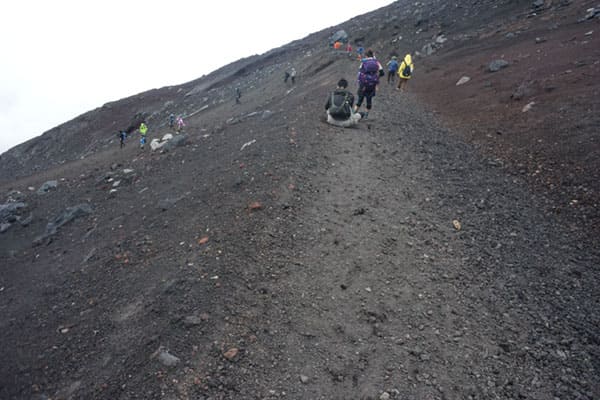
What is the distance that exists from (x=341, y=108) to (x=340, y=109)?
0.05 meters

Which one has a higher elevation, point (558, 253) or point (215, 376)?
point (215, 376)

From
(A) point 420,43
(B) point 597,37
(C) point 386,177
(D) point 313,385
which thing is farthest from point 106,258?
(A) point 420,43

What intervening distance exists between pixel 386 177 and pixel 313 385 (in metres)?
5.50

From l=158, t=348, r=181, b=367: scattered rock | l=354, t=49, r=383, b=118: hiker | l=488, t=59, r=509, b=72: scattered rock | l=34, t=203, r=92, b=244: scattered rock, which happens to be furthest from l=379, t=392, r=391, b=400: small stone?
l=488, t=59, r=509, b=72: scattered rock

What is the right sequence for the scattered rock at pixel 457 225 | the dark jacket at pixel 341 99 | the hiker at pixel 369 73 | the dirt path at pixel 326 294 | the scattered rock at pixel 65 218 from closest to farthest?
1. the dirt path at pixel 326 294
2. the scattered rock at pixel 457 225
3. the hiker at pixel 369 73
4. the scattered rock at pixel 65 218
5. the dark jacket at pixel 341 99

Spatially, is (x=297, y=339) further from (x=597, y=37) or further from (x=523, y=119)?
(x=597, y=37)

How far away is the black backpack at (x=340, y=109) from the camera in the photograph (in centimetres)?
1115

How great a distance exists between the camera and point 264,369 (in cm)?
381

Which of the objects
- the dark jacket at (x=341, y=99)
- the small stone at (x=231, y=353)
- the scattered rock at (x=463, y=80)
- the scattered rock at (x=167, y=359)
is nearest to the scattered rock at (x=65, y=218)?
the dark jacket at (x=341, y=99)

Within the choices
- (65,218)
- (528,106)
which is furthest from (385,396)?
(65,218)

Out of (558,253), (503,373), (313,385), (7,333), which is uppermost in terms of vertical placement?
(7,333)

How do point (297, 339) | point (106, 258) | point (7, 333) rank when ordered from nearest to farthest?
point (297, 339) → point (7, 333) → point (106, 258)

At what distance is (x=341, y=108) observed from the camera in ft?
36.6

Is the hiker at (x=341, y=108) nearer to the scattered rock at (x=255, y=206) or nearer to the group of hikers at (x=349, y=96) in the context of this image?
the group of hikers at (x=349, y=96)
